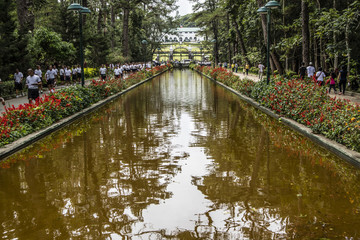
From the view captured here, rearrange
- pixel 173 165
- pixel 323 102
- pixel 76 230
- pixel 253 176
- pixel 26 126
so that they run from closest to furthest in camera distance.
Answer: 1. pixel 76 230
2. pixel 253 176
3. pixel 173 165
4. pixel 26 126
5. pixel 323 102

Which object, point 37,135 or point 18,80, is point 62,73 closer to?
point 18,80

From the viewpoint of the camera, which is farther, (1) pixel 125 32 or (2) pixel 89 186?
(1) pixel 125 32

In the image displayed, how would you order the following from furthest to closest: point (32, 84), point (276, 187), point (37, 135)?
point (32, 84), point (37, 135), point (276, 187)

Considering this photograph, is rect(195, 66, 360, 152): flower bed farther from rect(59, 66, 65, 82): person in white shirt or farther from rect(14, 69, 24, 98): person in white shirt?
rect(59, 66, 65, 82): person in white shirt

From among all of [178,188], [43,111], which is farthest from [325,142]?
[43,111]

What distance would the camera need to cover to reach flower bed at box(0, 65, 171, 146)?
388 inches

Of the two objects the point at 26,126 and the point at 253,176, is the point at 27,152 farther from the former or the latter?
the point at 253,176

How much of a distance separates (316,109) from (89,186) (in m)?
7.19

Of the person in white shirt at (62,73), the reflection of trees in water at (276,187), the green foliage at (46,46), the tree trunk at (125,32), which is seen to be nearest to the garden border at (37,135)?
the reflection of trees in water at (276,187)

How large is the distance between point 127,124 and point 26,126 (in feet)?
10.8

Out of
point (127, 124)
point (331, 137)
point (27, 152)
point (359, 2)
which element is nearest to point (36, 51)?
point (127, 124)

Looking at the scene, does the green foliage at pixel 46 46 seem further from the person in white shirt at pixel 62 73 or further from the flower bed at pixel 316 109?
the flower bed at pixel 316 109

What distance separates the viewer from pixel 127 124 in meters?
12.6

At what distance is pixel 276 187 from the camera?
6145mm
